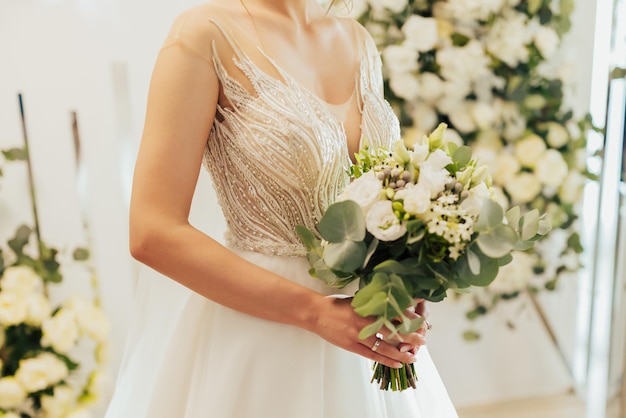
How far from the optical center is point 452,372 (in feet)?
8.71

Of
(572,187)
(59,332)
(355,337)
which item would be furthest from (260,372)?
(572,187)

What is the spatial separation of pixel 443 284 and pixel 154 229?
49 cm

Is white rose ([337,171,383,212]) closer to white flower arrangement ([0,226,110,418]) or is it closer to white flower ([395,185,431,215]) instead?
white flower ([395,185,431,215])

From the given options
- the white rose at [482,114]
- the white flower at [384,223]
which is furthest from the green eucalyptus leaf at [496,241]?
the white rose at [482,114]

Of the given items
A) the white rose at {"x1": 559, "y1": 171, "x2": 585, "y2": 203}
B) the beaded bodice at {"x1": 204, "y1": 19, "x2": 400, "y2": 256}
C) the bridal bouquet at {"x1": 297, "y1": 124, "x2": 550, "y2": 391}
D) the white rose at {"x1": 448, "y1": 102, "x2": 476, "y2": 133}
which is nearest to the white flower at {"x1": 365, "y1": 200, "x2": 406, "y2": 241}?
the bridal bouquet at {"x1": 297, "y1": 124, "x2": 550, "y2": 391}

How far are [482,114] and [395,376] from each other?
1447 millimetres

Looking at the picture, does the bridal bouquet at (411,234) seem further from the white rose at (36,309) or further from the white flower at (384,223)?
the white rose at (36,309)

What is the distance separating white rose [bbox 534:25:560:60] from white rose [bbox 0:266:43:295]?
1894 mm

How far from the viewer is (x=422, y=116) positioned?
2305 mm

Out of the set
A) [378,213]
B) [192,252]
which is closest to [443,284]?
[378,213]

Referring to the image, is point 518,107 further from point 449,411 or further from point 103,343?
point 103,343

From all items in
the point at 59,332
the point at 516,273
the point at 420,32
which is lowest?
the point at 59,332

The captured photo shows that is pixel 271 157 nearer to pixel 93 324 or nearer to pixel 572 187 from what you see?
pixel 93 324

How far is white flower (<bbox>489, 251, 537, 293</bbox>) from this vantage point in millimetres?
2436
